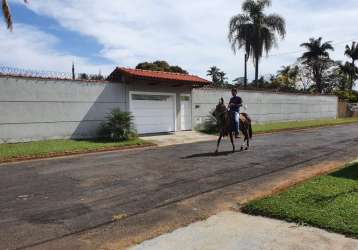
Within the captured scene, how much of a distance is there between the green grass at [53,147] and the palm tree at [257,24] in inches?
1061

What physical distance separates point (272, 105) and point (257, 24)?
44.4ft

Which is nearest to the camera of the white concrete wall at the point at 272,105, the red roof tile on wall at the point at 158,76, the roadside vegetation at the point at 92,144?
the roadside vegetation at the point at 92,144

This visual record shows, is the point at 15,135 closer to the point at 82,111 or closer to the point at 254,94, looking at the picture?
the point at 82,111

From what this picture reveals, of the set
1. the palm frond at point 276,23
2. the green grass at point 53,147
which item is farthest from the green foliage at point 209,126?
the palm frond at point 276,23

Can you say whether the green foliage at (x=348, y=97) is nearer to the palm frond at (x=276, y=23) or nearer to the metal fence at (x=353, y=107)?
the metal fence at (x=353, y=107)

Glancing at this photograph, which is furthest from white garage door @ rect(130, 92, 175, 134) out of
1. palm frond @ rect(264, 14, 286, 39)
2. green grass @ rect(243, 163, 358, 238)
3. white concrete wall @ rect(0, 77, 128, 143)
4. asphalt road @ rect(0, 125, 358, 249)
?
palm frond @ rect(264, 14, 286, 39)

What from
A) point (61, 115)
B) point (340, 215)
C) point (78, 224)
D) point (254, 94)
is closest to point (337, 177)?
point (340, 215)

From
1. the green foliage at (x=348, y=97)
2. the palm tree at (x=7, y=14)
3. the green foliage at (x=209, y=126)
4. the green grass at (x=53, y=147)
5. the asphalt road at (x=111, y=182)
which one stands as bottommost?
the asphalt road at (x=111, y=182)

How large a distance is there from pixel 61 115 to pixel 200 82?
8.13 meters

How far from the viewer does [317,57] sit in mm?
62281

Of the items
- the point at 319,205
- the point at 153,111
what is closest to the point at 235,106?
the point at 153,111

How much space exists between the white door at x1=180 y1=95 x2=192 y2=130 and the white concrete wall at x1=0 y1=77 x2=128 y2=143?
4163 millimetres

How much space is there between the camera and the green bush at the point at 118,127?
17766mm

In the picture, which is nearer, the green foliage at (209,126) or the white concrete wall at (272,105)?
the green foliage at (209,126)
